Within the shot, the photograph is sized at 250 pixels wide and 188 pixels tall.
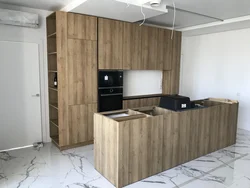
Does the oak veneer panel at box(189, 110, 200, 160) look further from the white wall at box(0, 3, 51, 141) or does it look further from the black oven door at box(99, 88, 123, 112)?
the white wall at box(0, 3, 51, 141)

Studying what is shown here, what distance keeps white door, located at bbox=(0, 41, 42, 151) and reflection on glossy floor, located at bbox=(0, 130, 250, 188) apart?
34 cm

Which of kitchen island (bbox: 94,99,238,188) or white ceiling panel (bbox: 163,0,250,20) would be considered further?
white ceiling panel (bbox: 163,0,250,20)

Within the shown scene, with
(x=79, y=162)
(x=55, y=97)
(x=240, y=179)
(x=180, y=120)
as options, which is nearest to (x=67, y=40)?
(x=55, y=97)

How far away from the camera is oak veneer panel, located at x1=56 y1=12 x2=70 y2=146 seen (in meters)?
3.67

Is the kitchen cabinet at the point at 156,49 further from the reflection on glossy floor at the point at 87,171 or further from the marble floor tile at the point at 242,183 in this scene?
the marble floor tile at the point at 242,183

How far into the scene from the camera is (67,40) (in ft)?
12.3

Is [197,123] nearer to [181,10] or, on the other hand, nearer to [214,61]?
[181,10]

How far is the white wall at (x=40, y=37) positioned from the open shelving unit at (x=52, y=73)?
3.1 inches

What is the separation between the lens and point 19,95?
3.99 m

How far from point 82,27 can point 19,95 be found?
5.77 feet

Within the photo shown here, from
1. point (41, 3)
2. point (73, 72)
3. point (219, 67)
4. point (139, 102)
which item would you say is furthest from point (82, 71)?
point (219, 67)

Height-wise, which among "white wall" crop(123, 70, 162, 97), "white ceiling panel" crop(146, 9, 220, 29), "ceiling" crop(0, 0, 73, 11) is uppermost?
"white ceiling panel" crop(146, 9, 220, 29)

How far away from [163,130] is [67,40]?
7.52 feet

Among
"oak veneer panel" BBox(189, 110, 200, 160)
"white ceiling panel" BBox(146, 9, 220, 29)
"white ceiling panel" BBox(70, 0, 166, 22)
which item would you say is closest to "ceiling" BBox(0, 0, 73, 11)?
"white ceiling panel" BBox(70, 0, 166, 22)
